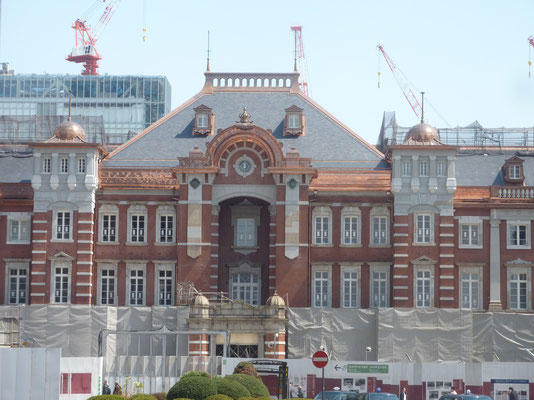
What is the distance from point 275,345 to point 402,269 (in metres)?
9.20

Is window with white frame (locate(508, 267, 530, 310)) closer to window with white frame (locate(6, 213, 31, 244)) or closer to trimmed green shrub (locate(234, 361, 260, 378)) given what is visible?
trimmed green shrub (locate(234, 361, 260, 378))

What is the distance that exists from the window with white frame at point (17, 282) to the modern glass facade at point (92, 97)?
9112 centimetres

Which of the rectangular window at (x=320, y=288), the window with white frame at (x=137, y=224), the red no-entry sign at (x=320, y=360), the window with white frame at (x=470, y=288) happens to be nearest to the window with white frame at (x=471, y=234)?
the window with white frame at (x=470, y=288)

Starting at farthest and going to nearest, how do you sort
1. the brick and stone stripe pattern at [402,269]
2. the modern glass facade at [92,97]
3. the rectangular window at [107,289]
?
1. the modern glass facade at [92,97]
2. the rectangular window at [107,289]
3. the brick and stone stripe pattern at [402,269]

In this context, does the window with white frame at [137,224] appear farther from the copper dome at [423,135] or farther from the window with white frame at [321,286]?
the copper dome at [423,135]

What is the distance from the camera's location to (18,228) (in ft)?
→ 268

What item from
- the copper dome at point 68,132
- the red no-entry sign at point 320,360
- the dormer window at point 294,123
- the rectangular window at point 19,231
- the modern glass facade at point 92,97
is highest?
the modern glass facade at point 92,97

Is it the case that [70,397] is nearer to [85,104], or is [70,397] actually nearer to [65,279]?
[65,279]

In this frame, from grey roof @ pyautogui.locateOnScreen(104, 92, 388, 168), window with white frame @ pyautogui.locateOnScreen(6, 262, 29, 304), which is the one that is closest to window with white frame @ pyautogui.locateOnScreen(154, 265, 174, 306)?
grey roof @ pyautogui.locateOnScreen(104, 92, 388, 168)

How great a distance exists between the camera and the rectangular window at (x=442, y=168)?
3142 inches

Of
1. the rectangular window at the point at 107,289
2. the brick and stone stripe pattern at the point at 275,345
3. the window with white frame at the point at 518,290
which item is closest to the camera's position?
the brick and stone stripe pattern at the point at 275,345

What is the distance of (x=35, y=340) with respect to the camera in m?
77.2

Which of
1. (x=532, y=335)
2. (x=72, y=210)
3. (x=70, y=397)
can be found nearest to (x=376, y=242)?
(x=532, y=335)

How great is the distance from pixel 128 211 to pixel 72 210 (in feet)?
11.4
